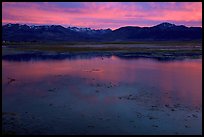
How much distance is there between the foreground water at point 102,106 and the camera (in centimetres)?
1172

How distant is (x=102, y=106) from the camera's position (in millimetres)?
15180

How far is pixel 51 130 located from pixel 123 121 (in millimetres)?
3068

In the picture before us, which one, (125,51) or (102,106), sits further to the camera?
(125,51)

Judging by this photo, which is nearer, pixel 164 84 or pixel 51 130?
pixel 51 130

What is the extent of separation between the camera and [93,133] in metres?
11.0

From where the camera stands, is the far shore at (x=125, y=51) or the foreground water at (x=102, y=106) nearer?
the foreground water at (x=102, y=106)

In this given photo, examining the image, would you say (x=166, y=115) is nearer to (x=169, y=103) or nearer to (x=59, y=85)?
(x=169, y=103)

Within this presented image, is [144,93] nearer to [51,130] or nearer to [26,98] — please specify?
[26,98]

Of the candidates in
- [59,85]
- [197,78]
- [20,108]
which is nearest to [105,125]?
[20,108]

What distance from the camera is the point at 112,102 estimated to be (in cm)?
1603

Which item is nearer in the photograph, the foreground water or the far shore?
the foreground water

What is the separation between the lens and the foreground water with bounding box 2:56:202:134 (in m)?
11.7

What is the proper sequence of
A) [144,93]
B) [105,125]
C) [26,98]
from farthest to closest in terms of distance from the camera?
[144,93]
[26,98]
[105,125]

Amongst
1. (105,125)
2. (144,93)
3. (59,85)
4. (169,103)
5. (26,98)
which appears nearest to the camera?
(105,125)
